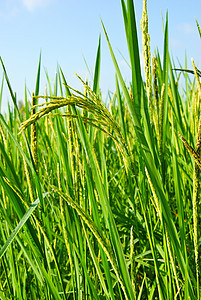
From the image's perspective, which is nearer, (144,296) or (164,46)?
(164,46)

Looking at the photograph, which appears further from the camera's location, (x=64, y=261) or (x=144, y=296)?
(x=64, y=261)

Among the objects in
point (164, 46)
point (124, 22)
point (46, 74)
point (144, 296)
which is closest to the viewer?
point (124, 22)

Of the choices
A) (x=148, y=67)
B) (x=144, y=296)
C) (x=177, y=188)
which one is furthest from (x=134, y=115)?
(x=144, y=296)

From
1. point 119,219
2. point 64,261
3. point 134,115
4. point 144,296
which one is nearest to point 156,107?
point 134,115

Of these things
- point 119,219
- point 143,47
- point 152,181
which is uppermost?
point 143,47

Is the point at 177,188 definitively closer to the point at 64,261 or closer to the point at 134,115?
the point at 134,115

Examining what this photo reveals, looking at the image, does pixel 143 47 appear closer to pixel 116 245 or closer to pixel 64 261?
pixel 116 245

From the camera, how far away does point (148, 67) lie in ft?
1.85

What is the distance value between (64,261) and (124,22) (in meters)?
1.16

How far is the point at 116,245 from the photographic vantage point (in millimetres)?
640

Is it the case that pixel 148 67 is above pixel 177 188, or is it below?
above

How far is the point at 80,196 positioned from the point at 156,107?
1.17 ft

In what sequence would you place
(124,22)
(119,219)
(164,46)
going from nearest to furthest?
(124,22)
(164,46)
(119,219)

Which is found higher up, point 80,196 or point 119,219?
point 80,196
